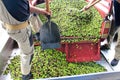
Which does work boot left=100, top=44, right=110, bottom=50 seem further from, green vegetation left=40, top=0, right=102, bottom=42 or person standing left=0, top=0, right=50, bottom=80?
person standing left=0, top=0, right=50, bottom=80

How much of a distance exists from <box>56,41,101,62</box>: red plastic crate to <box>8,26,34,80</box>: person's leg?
77 centimetres

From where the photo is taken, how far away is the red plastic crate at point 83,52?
332 cm

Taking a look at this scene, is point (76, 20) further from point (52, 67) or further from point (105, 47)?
point (52, 67)

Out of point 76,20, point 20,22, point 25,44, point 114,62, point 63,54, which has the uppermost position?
point 20,22

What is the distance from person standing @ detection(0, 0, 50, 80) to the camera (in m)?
2.29

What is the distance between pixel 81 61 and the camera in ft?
11.0

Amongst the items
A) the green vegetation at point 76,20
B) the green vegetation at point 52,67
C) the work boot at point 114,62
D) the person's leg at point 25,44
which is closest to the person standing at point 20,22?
the person's leg at point 25,44

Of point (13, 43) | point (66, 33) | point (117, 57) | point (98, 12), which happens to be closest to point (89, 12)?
point (98, 12)

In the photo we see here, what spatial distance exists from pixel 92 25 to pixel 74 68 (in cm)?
71

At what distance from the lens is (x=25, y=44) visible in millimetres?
2555

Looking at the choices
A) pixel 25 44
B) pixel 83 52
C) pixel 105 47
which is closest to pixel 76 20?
pixel 83 52

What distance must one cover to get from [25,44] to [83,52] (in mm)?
1097

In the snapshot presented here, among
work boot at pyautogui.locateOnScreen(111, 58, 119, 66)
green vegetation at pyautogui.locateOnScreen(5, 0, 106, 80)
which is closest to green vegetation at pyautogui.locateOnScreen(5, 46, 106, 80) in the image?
green vegetation at pyautogui.locateOnScreen(5, 0, 106, 80)

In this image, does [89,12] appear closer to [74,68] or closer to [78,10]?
[78,10]
